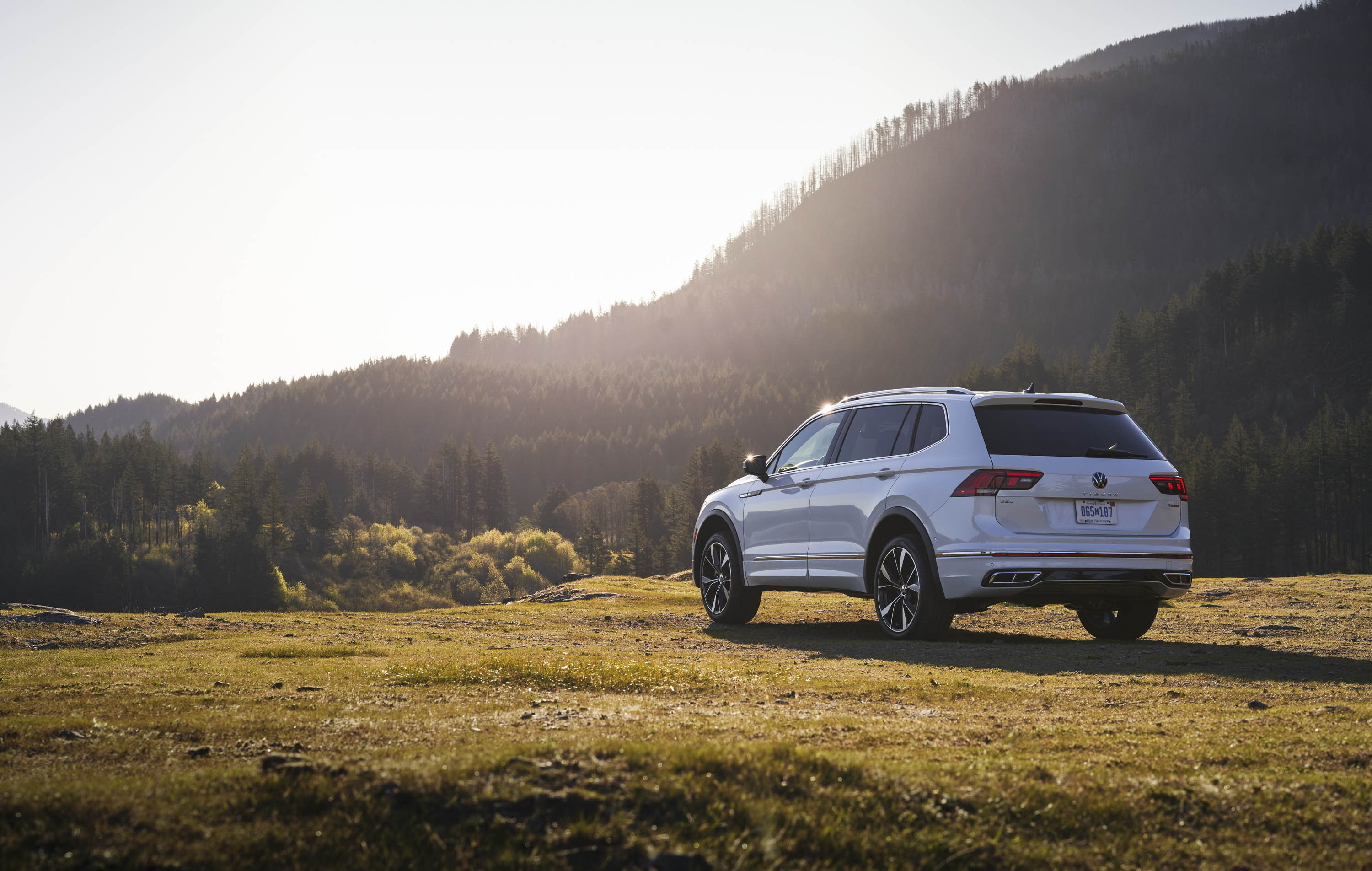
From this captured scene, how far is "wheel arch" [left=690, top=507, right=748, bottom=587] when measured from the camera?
12.1 metres

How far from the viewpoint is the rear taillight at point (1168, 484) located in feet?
28.8

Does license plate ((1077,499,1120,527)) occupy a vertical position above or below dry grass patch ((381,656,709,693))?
above

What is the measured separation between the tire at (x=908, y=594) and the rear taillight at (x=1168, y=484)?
2243 millimetres

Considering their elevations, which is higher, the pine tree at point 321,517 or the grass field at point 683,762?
the grass field at point 683,762

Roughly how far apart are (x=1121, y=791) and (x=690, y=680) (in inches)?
138

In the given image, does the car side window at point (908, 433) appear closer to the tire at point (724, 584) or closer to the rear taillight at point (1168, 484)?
the rear taillight at point (1168, 484)

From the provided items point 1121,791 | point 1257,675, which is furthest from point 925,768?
point 1257,675

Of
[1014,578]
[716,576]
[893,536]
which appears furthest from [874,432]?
[716,576]

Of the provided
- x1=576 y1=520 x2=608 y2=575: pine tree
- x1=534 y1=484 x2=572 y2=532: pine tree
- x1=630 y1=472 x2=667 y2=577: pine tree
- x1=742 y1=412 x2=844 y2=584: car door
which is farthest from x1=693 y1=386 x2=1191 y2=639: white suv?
x1=534 y1=484 x2=572 y2=532: pine tree

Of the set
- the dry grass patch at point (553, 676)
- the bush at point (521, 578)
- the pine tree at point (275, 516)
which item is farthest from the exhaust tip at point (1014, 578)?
the pine tree at point (275, 516)

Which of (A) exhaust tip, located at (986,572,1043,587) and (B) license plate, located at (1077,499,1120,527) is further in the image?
(B) license plate, located at (1077,499,1120,527)

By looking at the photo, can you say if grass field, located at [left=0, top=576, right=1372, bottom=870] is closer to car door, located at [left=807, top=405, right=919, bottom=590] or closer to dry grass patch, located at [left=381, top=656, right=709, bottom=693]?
dry grass patch, located at [left=381, top=656, right=709, bottom=693]

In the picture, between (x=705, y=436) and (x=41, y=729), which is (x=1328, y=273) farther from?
(x=41, y=729)

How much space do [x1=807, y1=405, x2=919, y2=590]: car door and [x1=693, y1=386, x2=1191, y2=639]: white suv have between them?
17mm
